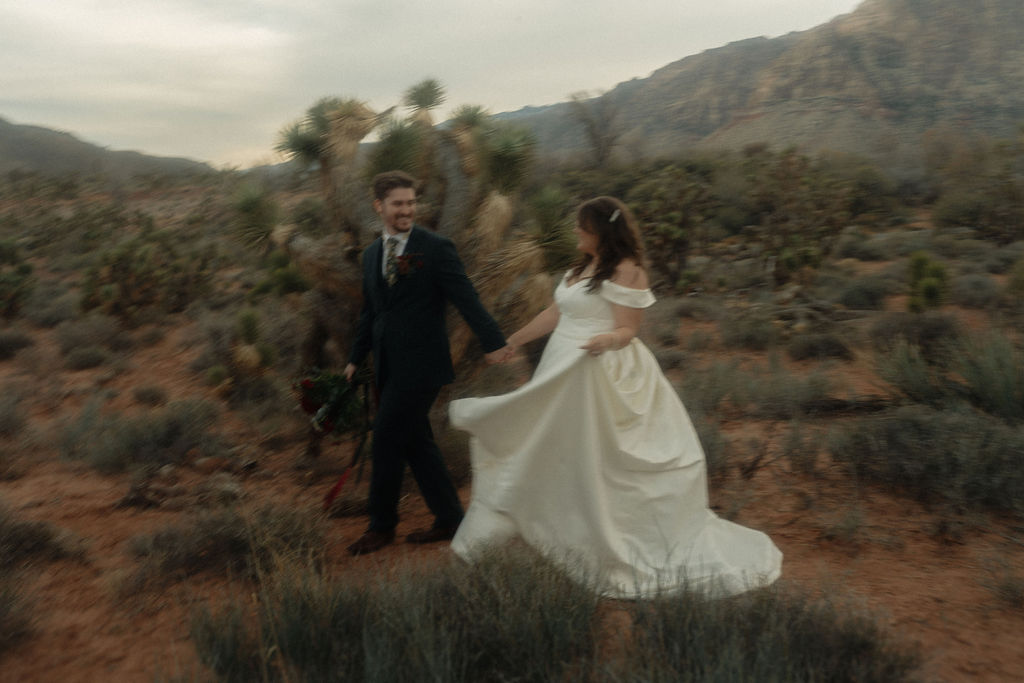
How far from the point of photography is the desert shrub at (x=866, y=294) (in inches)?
456

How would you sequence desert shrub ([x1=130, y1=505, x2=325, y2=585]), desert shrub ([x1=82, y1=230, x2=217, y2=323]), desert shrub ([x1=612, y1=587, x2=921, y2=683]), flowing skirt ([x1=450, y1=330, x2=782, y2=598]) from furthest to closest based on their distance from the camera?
desert shrub ([x1=82, y1=230, x2=217, y2=323]), desert shrub ([x1=130, y1=505, x2=325, y2=585]), flowing skirt ([x1=450, y1=330, x2=782, y2=598]), desert shrub ([x1=612, y1=587, x2=921, y2=683])

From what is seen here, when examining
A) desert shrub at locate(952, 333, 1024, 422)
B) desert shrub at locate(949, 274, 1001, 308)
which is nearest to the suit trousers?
desert shrub at locate(952, 333, 1024, 422)

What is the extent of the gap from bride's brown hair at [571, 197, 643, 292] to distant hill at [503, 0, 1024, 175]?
2781 cm

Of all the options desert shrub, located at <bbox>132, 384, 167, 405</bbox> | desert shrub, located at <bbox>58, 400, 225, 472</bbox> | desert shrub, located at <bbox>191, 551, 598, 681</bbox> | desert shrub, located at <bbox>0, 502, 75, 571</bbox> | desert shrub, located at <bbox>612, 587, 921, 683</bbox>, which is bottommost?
desert shrub, located at <bbox>132, 384, 167, 405</bbox>

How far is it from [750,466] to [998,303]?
738cm

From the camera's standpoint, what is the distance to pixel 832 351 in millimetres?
9320

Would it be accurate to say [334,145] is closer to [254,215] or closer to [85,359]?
[254,215]

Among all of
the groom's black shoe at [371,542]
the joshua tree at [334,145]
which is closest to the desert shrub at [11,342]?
the joshua tree at [334,145]

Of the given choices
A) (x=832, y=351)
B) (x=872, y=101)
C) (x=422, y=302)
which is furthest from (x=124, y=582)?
(x=872, y=101)

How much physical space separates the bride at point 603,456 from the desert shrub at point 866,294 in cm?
861

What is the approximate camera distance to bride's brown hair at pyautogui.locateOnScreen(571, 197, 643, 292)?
4.07 m

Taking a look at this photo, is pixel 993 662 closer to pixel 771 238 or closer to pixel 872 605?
pixel 872 605

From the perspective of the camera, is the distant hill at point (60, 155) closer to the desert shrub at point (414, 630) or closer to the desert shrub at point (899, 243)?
the desert shrub at point (899, 243)

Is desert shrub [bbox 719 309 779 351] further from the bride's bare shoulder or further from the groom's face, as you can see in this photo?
the groom's face
